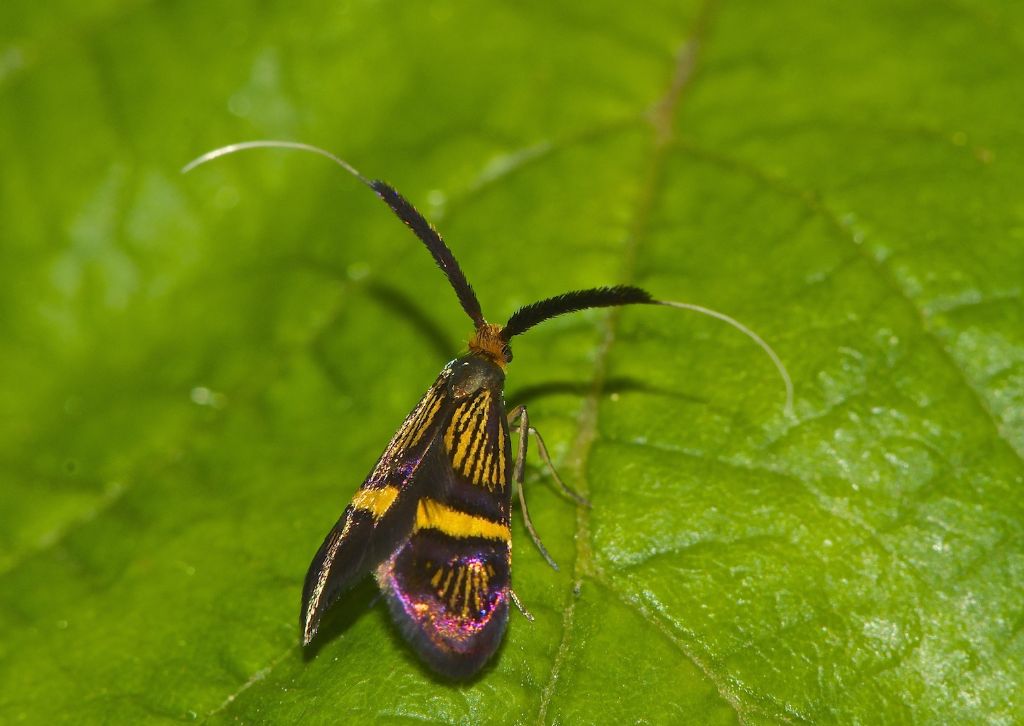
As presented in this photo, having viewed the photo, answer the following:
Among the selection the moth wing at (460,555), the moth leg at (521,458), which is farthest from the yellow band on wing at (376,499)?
the moth leg at (521,458)

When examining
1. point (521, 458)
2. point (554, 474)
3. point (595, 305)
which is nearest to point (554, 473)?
point (554, 474)

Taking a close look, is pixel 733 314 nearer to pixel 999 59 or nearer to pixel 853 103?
pixel 853 103

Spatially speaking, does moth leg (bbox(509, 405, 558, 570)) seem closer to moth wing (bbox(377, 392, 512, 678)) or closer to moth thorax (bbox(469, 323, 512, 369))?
moth wing (bbox(377, 392, 512, 678))

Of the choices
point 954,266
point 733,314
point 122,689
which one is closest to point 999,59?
point 954,266

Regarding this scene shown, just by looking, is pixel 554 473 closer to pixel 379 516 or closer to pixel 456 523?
pixel 456 523

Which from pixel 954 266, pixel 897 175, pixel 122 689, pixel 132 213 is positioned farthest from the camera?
pixel 132 213

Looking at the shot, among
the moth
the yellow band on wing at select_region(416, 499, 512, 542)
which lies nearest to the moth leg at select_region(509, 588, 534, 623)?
the moth
